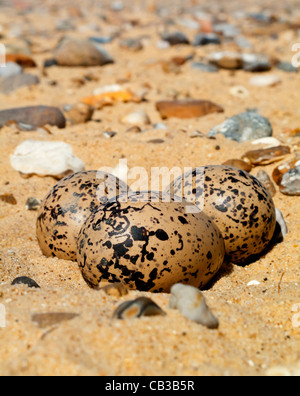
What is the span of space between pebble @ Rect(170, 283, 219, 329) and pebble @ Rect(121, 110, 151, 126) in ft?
12.1

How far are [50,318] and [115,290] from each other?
1.39 ft

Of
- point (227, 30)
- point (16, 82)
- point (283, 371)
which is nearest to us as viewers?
point (283, 371)

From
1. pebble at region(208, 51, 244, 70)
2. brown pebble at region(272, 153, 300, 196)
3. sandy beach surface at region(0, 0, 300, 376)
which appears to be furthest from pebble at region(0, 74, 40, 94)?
brown pebble at region(272, 153, 300, 196)

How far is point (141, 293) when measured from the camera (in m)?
2.42

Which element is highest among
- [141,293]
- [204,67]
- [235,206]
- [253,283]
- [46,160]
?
[235,206]

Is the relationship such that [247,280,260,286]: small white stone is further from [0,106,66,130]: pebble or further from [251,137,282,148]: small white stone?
[0,106,66,130]: pebble

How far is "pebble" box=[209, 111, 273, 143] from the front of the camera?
4.88 metres

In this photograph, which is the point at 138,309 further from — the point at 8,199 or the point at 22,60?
the point at 22,60

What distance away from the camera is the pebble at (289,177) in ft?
12.7

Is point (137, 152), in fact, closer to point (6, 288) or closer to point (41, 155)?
point (41, 155)

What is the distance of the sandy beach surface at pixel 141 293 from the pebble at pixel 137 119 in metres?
0.20

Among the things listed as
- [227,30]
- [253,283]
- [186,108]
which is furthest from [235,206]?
[227,30]

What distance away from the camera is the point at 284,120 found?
5613 millimetres
